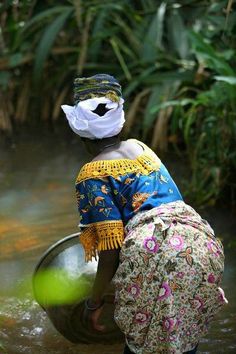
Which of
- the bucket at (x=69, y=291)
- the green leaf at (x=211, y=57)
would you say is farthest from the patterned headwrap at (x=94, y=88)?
the green leaf at (x=211, y=57)

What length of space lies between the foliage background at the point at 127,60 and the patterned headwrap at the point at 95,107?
8.58 feet

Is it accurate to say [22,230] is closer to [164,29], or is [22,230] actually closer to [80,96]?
[80,96]

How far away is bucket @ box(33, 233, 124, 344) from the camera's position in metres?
3.03

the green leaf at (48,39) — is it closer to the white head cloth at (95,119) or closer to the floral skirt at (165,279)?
the white head cloth at (95,119)

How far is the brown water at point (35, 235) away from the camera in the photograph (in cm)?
338

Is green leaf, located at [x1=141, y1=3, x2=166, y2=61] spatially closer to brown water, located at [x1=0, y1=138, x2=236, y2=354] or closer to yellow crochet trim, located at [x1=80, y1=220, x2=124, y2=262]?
brown water, located at [x1=0, y1=138, x2=236, y2=354]

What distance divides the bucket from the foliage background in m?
2.04

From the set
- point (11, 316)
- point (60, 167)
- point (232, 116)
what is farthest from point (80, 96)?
point (60, 167)

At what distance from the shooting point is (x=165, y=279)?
239 centimetres

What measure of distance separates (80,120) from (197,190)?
2664mm

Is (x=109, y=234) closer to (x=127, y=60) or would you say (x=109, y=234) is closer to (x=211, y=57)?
(x=211, y=57)

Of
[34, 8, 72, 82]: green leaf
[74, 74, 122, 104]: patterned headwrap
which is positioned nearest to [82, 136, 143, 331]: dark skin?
[74, 74, 122, 104]: patterned headwrap

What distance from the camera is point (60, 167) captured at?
6.23 m

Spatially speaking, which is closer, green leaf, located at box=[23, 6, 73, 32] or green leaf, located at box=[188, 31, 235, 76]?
green leaf, located at box=[188, 31, 235, 76]
